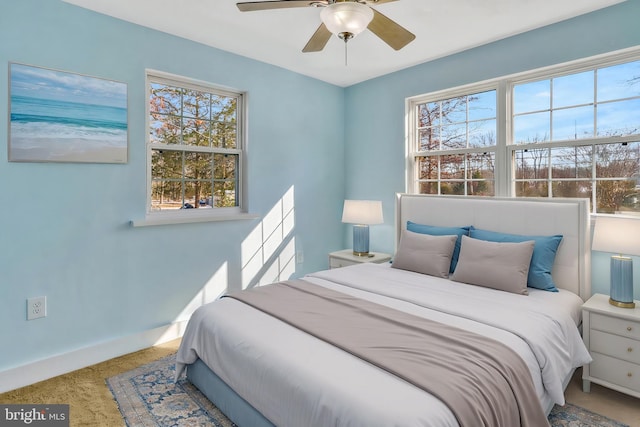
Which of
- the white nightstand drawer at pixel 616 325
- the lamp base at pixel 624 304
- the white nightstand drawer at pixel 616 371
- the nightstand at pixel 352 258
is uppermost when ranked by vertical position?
the nightstand at pixel 352 258

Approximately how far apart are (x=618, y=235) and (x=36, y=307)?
383cm

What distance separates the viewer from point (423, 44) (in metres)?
3.16

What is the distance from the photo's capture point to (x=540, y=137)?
3012 mm

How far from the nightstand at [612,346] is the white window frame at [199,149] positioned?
278 cm

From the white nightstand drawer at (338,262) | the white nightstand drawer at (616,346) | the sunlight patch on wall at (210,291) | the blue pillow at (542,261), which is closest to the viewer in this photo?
the white nightstand drawer at (616,346)

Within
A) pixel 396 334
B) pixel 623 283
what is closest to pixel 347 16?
pixel 396 334

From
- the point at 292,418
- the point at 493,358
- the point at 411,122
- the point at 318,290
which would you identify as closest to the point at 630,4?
the point at 411,122

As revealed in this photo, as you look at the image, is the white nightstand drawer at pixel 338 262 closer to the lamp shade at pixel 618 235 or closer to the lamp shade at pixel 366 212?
the lamp shade at pixel 366 212

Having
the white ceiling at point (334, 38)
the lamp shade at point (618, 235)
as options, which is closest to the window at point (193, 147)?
the white ceiling at point (334, 38)

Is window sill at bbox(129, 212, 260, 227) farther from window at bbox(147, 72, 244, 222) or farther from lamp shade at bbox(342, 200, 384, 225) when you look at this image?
lamp shade at bbox(342, 200, 384, 225)

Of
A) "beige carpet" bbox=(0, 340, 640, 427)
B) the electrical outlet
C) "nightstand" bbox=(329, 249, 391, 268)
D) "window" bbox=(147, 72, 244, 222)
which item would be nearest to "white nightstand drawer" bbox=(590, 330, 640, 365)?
"beige carpet" bbox=(0, 340, 640, 427)

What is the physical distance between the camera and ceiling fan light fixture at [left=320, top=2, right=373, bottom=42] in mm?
1730

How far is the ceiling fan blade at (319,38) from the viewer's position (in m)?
2.10

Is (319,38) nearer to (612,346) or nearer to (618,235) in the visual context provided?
(618,235)
